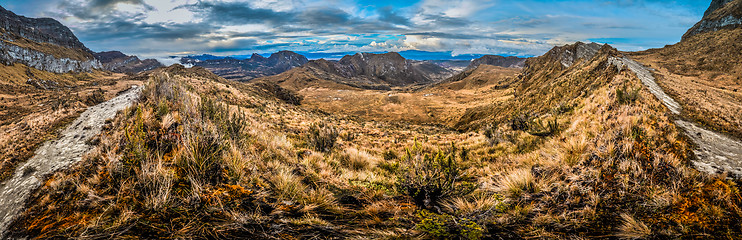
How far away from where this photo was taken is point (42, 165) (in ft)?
11.9

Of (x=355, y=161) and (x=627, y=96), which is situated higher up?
(x=627, y=96)

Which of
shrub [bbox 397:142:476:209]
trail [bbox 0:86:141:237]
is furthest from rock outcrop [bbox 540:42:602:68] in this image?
trail [bbox 0:86:141:237]

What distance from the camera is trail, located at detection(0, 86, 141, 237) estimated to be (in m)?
2.64

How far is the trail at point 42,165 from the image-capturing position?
8.66 feet

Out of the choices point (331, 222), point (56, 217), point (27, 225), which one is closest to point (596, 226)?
point (331, 222)

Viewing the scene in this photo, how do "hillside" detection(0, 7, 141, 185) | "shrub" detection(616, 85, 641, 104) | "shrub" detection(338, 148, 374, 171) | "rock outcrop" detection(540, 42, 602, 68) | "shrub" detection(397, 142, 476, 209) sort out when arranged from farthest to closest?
"rock outcrop" detection(540, 42, 602, 68) < "shrub" detection(616, 85, 641, 104) < "shrub" detection(338, 148, 374, 171) < "hillside" detection(0, 7, 141, 185) < "shrub" detection(397, 142, 476, 209)

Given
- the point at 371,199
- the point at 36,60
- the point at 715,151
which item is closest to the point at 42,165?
the point at 371,199

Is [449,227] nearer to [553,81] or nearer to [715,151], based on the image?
[715,151]

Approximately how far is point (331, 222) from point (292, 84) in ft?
528

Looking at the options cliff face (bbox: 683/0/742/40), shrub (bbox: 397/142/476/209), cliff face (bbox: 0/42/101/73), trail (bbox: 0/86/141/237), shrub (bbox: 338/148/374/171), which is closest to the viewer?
trail (bbox: 0/86/141/237)

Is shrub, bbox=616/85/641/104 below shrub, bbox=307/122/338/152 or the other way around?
the other way around

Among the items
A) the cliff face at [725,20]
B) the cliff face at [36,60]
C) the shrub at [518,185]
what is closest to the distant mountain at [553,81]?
the shrub at [518,185]

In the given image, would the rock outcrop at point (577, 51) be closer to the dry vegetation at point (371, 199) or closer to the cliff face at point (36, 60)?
the dry vegetation at point (371, 199)

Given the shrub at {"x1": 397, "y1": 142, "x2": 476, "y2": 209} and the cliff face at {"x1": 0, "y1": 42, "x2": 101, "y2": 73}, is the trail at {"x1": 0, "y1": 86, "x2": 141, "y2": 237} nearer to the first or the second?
the shrub at {"x1": 397, "y1": 142, "x2": 476, "y2": 209}
